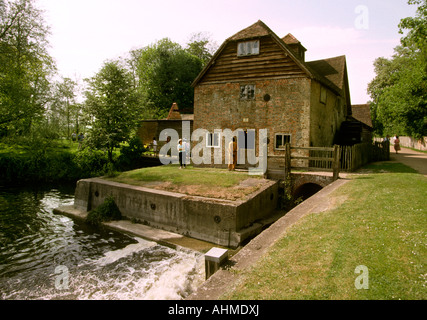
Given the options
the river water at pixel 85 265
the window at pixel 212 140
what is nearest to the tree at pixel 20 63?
the river water at pixel 85 265

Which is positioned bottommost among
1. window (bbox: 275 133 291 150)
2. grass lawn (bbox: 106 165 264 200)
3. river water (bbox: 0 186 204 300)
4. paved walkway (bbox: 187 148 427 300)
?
river water (bbox: 0 186 204 300)

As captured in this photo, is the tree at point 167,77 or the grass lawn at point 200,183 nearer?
the grass lawn at point 200,183

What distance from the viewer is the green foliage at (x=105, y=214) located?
14031 millimetres

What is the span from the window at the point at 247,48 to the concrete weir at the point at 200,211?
9.39 metres

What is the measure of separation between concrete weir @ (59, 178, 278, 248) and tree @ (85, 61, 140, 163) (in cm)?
909

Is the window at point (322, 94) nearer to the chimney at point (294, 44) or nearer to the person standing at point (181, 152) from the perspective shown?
the chimney at point (294, 44)

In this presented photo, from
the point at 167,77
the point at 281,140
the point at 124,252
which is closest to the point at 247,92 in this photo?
the point at 281,140

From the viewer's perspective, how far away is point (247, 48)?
18.2 meters

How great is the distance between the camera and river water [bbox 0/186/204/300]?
7836 millimetres

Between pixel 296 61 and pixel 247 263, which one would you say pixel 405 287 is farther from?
pixel 296 61

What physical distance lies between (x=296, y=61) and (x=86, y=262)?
49.8 feet

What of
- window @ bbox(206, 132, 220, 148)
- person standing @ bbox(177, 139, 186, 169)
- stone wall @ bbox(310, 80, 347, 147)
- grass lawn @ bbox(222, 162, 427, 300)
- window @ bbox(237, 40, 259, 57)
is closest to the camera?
grass lawn @ bbox(222, 162, 427, 300)

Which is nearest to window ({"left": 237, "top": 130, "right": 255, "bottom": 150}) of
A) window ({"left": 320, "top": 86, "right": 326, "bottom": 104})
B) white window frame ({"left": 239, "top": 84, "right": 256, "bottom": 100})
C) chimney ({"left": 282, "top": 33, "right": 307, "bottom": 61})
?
white window frame ({"left": 239, "top": 84, "right": 256, "bottom": 100})

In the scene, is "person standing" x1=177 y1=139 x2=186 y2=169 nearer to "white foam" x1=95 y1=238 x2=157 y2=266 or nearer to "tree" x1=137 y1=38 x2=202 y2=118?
"white foam" x1=95 y1=238 x2=157 y2=266
